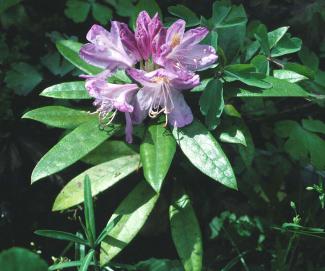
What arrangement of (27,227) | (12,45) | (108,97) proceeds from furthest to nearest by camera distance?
(12,45)
(27,227)
(108,97)

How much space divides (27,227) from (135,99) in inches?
33.0

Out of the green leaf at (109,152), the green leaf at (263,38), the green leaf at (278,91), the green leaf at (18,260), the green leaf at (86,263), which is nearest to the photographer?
the green leaf at (18,260)

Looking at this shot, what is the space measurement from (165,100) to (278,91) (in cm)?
34

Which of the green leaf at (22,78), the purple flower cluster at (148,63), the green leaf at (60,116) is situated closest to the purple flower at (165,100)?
the purple flower cluster at (148,63)

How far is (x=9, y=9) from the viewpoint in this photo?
81.8 inches

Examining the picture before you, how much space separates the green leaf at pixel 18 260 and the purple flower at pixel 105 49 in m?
0.62

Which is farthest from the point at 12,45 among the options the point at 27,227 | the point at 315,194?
the point at 315,194

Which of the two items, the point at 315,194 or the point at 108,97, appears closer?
the point at 108,97

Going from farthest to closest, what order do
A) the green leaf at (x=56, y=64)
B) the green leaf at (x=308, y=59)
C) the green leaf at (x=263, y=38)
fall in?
the green leaf at (x=56, y=64)
the green leaf at (x=308, y=59)
the green leaf at (x=263, y=38)

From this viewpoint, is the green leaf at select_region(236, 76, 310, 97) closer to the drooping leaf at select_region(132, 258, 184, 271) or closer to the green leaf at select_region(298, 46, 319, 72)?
the green leaf at select_region(298, 46, 319, 72)

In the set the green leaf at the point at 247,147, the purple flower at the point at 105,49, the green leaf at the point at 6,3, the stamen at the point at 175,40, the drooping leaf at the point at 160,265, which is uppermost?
the green leaf at the point at 6,3

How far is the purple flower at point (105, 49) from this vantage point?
1451 millimetres

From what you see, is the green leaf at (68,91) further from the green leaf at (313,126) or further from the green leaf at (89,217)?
the green leaf at (313,126)

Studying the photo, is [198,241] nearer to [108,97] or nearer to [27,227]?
[108,97]
